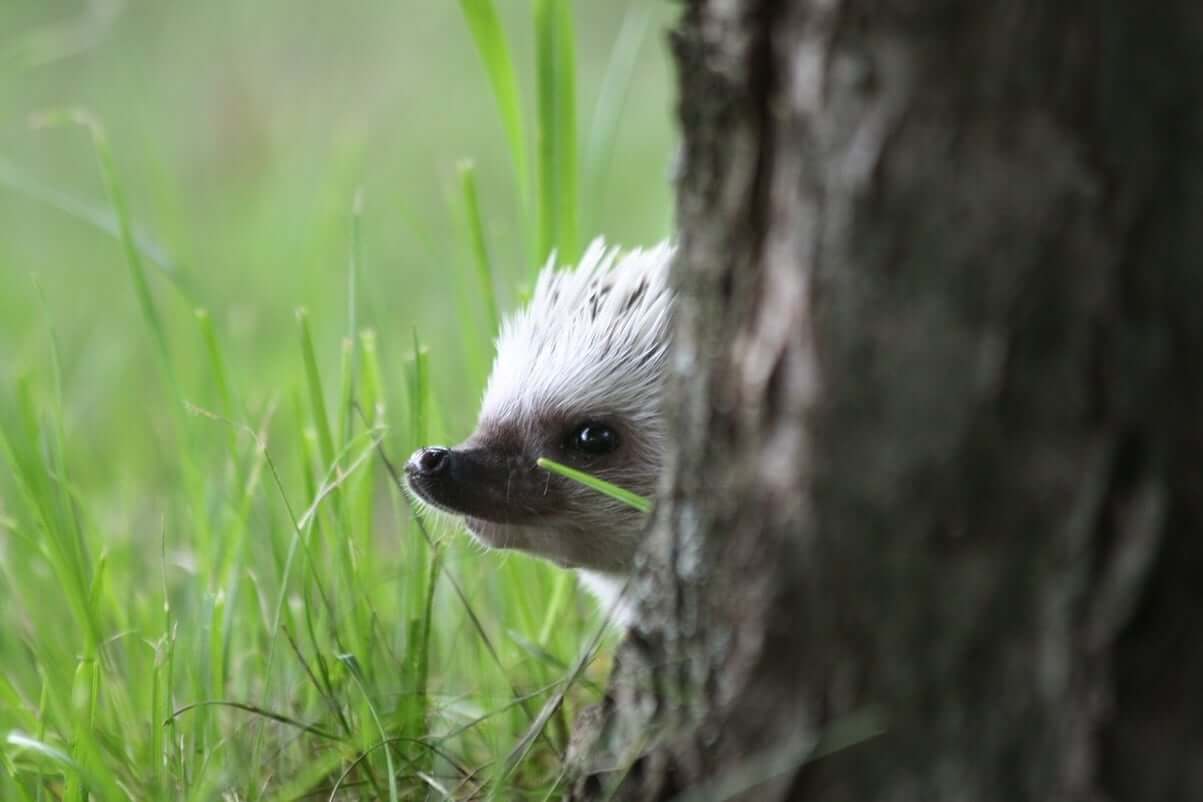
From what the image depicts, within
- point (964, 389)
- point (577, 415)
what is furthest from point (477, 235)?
point (964, 389)

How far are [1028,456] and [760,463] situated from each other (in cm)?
22

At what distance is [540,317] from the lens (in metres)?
2.32

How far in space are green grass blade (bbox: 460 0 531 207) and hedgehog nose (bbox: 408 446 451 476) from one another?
16.7 inches

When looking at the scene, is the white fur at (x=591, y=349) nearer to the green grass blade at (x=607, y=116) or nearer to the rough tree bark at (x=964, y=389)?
the green grass blade at (x=607, y=116)

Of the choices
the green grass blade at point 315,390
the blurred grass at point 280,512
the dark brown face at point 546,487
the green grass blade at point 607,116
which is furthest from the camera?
the green grass blade at point 607,116

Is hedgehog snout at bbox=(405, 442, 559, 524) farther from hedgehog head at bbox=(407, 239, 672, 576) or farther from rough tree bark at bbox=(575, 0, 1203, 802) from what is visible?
rough tree bark at bbox=(575, 0, 1203, 802)

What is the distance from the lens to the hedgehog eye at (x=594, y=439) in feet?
7.36

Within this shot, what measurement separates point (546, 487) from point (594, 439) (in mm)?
145

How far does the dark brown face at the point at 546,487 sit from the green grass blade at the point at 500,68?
0.39 metres

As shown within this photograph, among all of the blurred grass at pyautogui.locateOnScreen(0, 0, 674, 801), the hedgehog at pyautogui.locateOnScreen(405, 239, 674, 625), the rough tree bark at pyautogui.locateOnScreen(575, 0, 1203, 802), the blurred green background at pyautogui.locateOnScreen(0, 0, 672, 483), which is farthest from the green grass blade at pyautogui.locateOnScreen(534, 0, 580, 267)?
the rough tree bark at pyautogui.locateOnScreen(575, 0, 1203, 802)

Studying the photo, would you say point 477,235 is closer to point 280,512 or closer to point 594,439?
point 594,439

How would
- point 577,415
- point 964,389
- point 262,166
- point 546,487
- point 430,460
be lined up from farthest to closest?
1. point 262,166
2. point 577,415
3. point 546,487
4. point 430,460
5. point 964,389

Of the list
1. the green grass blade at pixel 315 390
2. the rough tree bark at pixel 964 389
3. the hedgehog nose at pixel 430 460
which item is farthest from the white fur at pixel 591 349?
the rough tree bark at pixel 964 389

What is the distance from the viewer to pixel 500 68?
2.03 m
